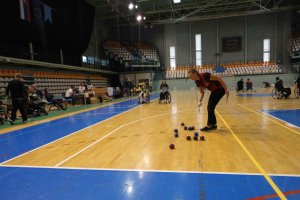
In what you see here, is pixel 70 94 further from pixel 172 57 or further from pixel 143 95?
pixel 172 57

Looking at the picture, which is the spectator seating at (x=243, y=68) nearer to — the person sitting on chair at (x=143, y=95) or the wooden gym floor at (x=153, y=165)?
the person sitting on chair at (x=143, y=95)

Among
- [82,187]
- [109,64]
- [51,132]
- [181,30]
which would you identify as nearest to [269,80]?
[181,30]

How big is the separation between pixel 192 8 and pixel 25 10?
17762 mm

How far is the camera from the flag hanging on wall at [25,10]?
13375 millimetres

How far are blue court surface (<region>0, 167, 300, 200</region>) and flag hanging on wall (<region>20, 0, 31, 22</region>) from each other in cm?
1299

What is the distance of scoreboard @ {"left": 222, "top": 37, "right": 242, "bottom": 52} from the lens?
2817 cm

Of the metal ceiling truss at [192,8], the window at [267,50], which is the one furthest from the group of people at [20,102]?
the window at [267,50]

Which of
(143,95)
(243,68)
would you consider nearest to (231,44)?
(243,68)

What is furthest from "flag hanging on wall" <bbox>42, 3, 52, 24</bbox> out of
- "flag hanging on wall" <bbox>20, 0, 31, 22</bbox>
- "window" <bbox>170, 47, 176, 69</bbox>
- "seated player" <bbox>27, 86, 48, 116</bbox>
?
"window" <bbox>170, 47, 176, 69</bbox>

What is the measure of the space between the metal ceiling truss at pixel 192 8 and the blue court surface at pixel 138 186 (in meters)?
22.2

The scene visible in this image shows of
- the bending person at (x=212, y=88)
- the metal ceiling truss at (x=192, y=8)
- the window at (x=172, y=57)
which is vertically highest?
the metal ceiling truss at (x=192, y=8)

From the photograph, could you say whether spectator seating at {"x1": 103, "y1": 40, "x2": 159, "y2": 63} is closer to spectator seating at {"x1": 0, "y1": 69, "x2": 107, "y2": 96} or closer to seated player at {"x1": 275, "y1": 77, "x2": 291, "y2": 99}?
spectator seating at {"x1": 0, "y1": 69, "x2": 107, "y2": 96}

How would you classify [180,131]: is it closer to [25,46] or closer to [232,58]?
[25,46]

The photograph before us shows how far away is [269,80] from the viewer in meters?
26.5
